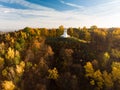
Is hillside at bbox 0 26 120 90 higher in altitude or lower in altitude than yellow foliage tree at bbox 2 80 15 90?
higher

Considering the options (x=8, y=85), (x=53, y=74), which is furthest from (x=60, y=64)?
(x=8, y=85)

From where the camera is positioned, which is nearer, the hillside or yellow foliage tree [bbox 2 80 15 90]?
yellow foliage tree [bbox 2 80 15 90]

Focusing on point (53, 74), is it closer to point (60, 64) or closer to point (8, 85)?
point (60, 64)

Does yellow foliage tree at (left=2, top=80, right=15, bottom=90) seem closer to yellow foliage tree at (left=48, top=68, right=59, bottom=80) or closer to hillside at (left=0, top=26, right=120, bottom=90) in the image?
hillside at (left=0, top=26, right=120, bottom=90)

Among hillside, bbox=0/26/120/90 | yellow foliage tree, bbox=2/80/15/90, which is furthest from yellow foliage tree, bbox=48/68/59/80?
yellow foliage tree, bbox=2/80/15/90

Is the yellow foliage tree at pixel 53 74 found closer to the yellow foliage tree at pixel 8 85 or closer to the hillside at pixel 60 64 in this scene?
the hillside at pixel 60 64

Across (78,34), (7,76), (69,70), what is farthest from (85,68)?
(78,34)

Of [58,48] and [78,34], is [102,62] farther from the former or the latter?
[78,34]

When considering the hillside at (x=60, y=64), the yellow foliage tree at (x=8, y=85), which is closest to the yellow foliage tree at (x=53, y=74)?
the hillside at (x=60, y=64)
